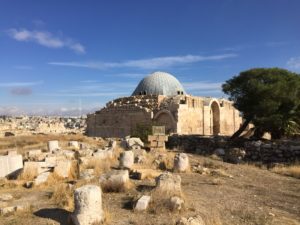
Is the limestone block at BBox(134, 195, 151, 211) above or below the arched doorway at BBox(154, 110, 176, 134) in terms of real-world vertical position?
below

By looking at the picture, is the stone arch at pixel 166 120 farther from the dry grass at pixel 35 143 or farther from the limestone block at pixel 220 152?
the limestone block at pixel 220 152

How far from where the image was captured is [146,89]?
3309 cm

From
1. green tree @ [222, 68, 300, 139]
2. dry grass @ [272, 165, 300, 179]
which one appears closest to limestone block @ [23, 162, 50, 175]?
dry grass @ [272, 165, 300, 179]

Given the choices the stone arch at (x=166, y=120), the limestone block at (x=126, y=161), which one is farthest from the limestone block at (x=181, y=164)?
the stone arch at (x=166, y=120)

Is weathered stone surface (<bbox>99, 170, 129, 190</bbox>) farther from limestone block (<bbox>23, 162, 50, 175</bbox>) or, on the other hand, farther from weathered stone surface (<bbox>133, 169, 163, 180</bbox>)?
limestone block (<bbox>23, 162, 50, 175</bbox>)

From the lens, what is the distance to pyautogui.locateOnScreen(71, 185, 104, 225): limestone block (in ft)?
15.6

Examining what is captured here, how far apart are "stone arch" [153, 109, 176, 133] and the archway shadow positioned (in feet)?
59.6

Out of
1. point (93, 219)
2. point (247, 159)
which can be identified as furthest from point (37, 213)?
point (247, 159)

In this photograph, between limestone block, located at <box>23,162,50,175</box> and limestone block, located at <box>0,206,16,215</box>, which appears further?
limestone block, located at <box>23,162,50,175</box>

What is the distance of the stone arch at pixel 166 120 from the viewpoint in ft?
78.2

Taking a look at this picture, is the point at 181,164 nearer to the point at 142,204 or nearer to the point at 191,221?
the point at 142,204

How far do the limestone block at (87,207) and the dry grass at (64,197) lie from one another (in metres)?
0.85

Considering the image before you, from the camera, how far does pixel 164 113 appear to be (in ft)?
81.6

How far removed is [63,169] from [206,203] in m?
4.30
